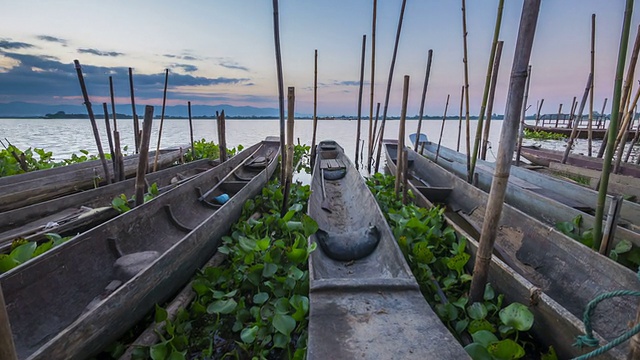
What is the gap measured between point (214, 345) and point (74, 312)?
1.04m

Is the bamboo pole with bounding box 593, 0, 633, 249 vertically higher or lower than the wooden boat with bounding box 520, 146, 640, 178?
higher

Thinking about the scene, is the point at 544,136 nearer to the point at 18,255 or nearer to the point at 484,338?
the point at 484,338

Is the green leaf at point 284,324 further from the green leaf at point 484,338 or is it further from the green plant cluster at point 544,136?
the green plant cluster at point 544,136

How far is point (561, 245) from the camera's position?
2637mm

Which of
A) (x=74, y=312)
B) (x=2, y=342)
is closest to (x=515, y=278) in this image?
(x=2, y=342)

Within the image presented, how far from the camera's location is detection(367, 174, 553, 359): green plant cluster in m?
1.81

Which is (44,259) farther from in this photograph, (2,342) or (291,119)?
(291,119)

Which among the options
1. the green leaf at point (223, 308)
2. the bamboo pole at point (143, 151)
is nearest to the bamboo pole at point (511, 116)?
the green leaf at point (223, 308)

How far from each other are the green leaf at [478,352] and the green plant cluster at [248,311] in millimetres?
972

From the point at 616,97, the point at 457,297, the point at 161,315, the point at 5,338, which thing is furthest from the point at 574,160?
the point at 5,338

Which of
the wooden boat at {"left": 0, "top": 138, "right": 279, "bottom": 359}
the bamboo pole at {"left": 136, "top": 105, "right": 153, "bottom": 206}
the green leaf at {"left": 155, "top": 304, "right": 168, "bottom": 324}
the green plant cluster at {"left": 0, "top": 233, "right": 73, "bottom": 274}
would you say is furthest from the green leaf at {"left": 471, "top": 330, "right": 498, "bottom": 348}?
the bamboo pole at {"left": 136, "top": 105, "right": 153, "bottom": 206}

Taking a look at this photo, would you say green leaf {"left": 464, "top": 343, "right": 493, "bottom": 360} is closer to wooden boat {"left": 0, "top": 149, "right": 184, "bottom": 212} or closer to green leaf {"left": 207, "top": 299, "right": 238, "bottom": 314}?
green leaf {"left": 207, "top": 299, "right": 238, "bottom": 314}

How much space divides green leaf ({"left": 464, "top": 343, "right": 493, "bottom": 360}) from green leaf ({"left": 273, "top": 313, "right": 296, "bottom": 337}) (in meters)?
1.04

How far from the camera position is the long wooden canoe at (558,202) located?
2.93 meters
